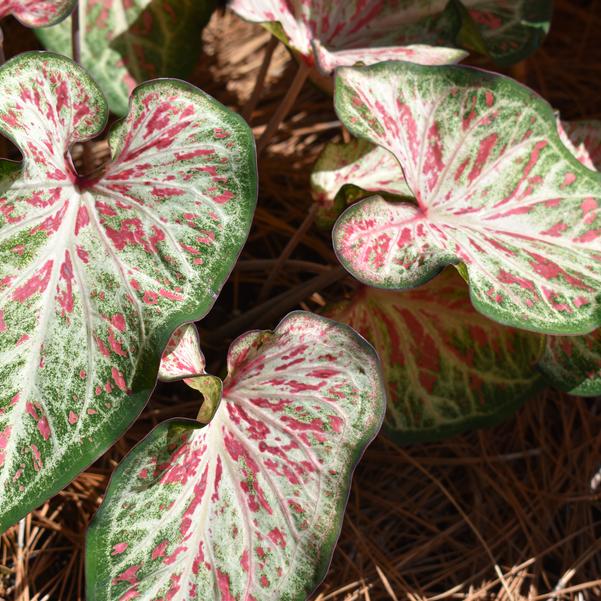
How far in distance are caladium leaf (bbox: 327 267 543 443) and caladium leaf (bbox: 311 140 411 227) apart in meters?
0.14

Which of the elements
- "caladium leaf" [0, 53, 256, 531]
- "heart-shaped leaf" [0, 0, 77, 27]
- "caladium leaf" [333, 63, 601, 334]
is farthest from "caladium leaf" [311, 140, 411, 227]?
"heart-shaped leaf" [0, 0, 77, 27]

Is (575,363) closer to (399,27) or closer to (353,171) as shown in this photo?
(353,171)

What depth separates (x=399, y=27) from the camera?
1.21m

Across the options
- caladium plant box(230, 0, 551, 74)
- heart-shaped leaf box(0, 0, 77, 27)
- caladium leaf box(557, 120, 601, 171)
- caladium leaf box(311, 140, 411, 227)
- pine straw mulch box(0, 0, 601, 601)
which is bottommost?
pine straw mulch box(0, 0, 601, 601)

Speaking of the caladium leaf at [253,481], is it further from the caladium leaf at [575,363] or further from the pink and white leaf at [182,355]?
the caladium leaf at [575,363]

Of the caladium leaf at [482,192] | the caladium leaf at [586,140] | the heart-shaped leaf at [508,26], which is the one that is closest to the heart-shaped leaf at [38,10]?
the caladium leaf at [482,192]

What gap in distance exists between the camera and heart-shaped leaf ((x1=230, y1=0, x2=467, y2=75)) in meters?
1.10

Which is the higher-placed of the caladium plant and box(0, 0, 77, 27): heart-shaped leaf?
box(0, 0, 77, 27): heart-shaped leaf

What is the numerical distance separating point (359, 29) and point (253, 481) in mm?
717

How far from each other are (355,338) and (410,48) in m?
0.49

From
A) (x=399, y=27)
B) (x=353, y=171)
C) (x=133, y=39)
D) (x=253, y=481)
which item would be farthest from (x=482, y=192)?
(x=133, y=39)

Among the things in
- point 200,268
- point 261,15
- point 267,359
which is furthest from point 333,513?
point 261,15

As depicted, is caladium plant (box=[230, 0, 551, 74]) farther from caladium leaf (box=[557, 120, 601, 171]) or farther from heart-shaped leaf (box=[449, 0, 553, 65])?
caladium leaf (box=[557, 120, 601, 171])

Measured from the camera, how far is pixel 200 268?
85cm
